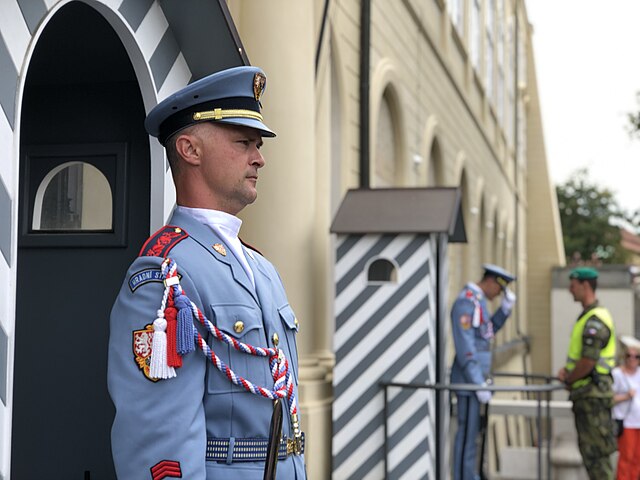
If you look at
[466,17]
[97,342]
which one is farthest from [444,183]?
[97,342]

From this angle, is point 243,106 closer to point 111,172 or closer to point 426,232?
point 111,172

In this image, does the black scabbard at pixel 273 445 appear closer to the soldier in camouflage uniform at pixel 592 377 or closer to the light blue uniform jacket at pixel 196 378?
the light blue uniform jacket at pixel 196 378

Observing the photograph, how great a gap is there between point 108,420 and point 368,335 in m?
2.87

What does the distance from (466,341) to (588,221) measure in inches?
1368

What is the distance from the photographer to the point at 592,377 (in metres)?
7.81

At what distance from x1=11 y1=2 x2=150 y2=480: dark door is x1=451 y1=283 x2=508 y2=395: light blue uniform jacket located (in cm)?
413

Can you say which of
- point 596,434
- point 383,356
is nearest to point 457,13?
point 596,434

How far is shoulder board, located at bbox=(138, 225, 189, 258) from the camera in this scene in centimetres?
242

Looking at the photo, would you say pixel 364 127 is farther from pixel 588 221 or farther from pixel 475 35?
pixel 588 221

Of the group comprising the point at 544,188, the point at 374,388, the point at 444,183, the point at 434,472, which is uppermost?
the point at 544,188

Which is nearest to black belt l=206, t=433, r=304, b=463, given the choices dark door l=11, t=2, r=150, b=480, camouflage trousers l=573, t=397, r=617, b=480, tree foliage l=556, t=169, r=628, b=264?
dark door l=11, t=2, r=150, b=480

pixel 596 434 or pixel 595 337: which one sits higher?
pixel 595 337

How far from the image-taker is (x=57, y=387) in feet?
12.2

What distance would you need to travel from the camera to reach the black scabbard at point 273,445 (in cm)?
234
